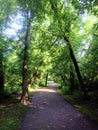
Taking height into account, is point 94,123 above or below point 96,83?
below

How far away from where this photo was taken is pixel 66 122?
1014 cm

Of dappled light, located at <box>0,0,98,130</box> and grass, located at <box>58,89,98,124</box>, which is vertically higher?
dappled light, located at <box>0,0,98,130</box>

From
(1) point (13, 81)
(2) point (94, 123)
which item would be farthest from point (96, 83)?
(2) point (94, 123)

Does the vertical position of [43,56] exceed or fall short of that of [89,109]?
it exceeds it

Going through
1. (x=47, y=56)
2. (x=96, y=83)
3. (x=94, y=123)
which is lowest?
(x=94, y=123)

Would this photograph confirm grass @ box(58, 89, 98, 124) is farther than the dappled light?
Yes

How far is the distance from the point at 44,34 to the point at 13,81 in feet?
23.8

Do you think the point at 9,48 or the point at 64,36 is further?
the point at 9,48

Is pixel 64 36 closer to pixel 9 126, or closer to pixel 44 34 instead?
pixel 44 34

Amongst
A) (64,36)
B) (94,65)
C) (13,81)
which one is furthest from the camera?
(13,81)

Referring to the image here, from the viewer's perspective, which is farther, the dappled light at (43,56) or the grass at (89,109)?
the grass at (89,109)

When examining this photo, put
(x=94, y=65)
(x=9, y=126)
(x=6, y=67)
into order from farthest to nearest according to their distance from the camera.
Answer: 1. (x=6, y=67)
2. (x=94, y=65)
3. (x=9, y=126)

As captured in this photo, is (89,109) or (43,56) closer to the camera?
(89,109)

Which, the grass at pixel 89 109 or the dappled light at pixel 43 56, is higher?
the dappled light at pixel 43 56
